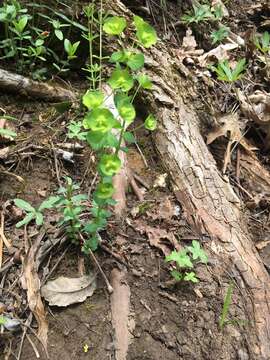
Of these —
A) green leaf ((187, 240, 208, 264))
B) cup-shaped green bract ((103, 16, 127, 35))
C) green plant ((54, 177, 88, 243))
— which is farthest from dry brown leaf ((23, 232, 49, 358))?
cup-shaped green bract ((103, 16, 127, 35))

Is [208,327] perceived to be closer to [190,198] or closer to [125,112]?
[190,198]

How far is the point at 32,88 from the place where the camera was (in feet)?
8.75

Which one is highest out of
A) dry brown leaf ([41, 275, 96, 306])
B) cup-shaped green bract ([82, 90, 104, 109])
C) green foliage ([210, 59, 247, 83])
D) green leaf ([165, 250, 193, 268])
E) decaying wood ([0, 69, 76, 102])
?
cup-shaped green bract ([82, 90, 104, 109])

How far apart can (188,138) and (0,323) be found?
Answer: 4.79ft

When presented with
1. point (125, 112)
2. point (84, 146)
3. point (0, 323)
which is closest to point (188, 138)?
point (84, 146)

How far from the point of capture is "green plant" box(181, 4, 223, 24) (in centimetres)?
354

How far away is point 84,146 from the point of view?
8.26 ft

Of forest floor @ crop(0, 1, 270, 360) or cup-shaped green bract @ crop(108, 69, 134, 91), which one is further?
forest floor @ crop(0, 1, 270, 360)

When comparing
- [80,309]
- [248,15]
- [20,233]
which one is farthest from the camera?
[248,15]

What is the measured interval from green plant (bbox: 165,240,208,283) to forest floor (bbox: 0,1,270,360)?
0.04 meters

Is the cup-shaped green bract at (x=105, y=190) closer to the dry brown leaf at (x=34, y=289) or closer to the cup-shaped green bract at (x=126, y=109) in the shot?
the cup-shaped green bract at (x=126, y=109)

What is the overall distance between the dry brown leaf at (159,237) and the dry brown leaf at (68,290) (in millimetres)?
354

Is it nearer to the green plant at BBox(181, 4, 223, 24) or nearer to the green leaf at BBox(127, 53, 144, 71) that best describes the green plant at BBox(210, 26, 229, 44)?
the green plant at BBox(181, 4, 223, 24)

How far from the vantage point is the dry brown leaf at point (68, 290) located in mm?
1888
